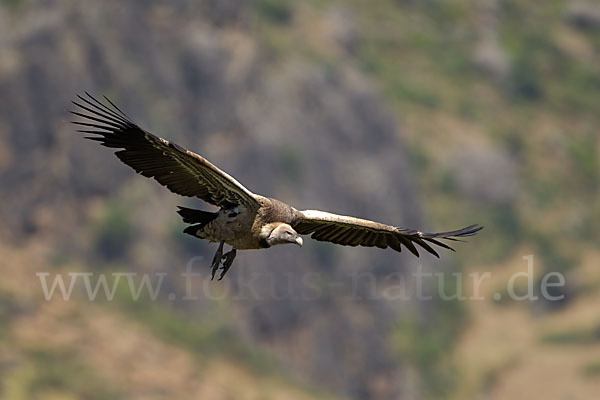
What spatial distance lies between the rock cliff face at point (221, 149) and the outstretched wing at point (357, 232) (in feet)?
81.1

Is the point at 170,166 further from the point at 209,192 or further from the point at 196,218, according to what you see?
the point at 196,218

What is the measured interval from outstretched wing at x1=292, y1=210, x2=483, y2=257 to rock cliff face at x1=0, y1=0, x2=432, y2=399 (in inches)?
974

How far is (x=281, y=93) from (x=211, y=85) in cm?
399

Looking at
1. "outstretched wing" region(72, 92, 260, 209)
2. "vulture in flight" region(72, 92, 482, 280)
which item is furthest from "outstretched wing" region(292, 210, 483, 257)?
"outstretched wing" region(72, 92, 260, 209)

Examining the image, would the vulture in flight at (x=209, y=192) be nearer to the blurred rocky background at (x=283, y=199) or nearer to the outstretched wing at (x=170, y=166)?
the outstretched wing at (x=170, y=166)

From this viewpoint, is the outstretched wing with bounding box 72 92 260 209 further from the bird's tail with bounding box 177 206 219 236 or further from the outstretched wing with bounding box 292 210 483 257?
the outstretched wing with bounding box 292 210 483 257

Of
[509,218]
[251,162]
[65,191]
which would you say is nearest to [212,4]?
[251,162]

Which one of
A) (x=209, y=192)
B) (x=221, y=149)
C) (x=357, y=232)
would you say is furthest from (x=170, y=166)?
(x=221, y=149)

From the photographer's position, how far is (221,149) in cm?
4575

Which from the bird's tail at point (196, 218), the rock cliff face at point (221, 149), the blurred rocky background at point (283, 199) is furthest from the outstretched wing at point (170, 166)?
the rock cliff face at point (221, 149)

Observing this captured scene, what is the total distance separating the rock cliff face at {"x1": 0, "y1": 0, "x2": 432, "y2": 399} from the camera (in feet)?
136

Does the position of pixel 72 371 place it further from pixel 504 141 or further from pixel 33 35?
pixel 504 141

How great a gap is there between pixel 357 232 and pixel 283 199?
1154 inches

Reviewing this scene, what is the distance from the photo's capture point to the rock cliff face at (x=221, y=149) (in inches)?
→ 1628
